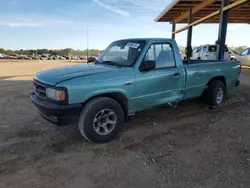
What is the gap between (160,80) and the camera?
4.30m

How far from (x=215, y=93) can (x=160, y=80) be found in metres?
2.10

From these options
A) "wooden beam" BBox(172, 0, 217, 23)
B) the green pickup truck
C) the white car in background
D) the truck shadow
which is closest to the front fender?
the green pickup truck

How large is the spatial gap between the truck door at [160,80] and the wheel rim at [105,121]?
2.09ft

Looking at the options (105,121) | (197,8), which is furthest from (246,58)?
(105,121)

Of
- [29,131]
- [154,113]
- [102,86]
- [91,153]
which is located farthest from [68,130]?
[154,113]

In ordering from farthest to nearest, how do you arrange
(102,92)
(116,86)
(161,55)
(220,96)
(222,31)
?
(222,31) < (220,96) < (161,55) < (116,86) < (102,92)

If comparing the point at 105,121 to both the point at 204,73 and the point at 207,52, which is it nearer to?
the point at 204,73

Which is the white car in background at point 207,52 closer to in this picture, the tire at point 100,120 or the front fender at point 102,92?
the front fender at point 102,92

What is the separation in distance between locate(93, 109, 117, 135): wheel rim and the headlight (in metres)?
0.68

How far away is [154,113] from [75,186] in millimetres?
3202

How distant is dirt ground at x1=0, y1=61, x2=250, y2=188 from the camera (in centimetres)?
267

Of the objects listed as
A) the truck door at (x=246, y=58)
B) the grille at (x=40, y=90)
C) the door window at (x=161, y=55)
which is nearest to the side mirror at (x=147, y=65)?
the door window at (x=161, y=55)

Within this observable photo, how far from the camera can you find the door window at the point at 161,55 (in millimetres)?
4270

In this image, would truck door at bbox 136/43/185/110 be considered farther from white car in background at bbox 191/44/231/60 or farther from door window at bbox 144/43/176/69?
white car in background at bbox 191/44/231/60
